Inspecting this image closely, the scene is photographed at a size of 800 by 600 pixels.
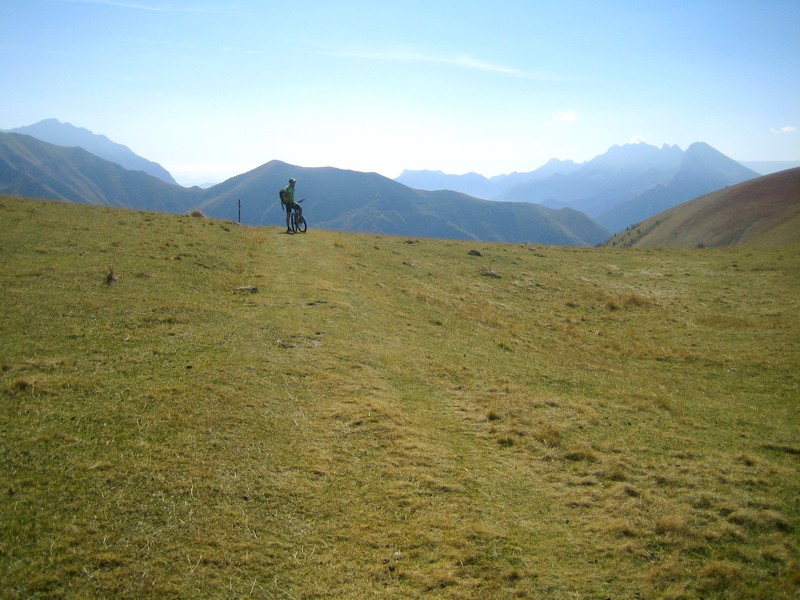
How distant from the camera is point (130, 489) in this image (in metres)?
7.30

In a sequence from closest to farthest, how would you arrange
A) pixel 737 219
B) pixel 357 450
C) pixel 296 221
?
pixel 357 450 → pixel 296 221 → pixel 737 219

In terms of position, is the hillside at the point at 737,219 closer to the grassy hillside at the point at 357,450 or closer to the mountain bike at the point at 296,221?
the mountain bike at the point at 296,221

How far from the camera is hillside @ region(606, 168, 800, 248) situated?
97450mm

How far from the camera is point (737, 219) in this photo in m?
121

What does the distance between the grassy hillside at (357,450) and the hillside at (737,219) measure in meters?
85.8

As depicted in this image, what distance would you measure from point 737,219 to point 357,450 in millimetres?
140564

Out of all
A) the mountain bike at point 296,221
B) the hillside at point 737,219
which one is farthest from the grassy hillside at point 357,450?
the hillside at point 737,219

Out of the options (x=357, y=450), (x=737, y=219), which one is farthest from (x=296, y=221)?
(x=737, y=219)

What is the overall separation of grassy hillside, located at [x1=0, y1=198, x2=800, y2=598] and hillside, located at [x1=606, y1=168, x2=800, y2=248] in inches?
3377

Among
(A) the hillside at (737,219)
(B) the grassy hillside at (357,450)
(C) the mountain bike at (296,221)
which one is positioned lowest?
(B) the grassy hillside at (357,450)

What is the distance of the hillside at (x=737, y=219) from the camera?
97450mm

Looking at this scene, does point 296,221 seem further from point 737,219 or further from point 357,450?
point 737,219

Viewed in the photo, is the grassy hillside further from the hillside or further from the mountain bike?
the hillside

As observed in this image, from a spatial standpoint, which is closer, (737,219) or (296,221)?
(296,221)
